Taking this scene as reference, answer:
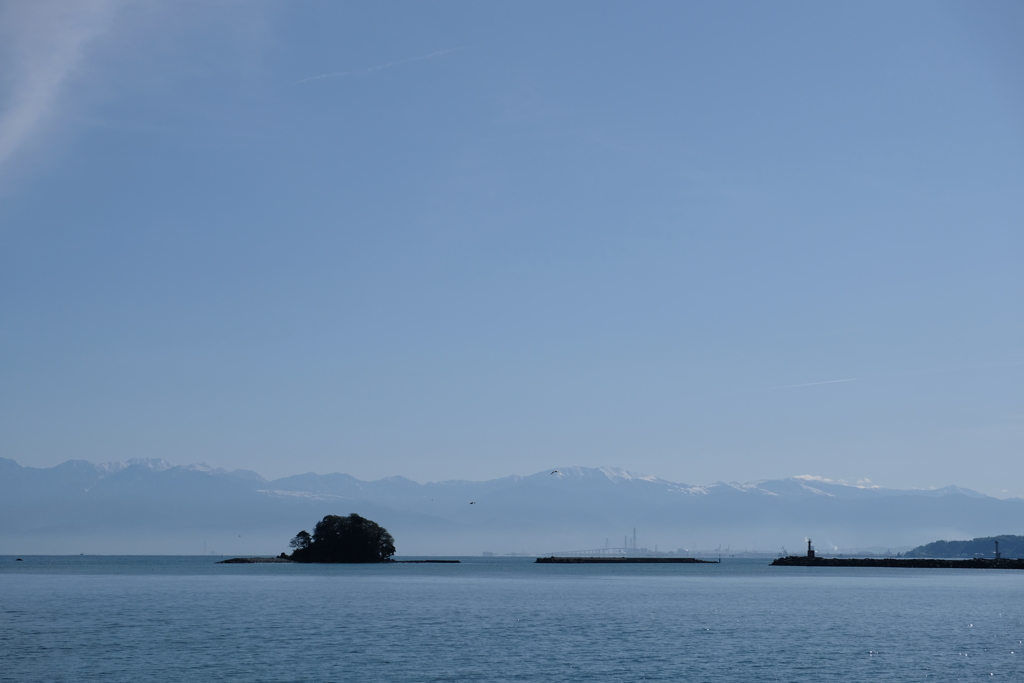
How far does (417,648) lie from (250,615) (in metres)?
31.8

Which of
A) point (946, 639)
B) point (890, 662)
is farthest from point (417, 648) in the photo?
point (946, 639)

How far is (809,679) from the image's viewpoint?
50.5 meters

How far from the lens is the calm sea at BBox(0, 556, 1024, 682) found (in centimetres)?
5297

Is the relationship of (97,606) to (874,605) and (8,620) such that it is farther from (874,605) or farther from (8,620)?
(874,605)

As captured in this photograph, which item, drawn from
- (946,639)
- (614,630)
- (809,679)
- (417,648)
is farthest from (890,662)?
(417,648)

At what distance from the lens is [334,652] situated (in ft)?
198

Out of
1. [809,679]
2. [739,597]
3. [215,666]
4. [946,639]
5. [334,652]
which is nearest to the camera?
[809,679]

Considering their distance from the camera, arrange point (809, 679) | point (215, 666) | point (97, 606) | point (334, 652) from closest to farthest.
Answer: point (809, 679) → point (215, 666) → point (334, 652) → point (97, 606)

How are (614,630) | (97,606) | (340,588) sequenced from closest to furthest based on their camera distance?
(614,630), (97,606), (340,588)

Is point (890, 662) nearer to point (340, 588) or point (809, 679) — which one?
point (809, 679)

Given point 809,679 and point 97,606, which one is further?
point 97,606

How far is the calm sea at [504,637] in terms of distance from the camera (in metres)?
53.0

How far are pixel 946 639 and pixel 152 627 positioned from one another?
206ft

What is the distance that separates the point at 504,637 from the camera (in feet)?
229
